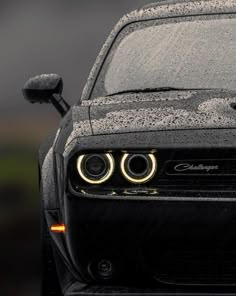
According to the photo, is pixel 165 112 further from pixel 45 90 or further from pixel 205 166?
pixel 45 90

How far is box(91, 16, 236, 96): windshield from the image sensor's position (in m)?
7.55

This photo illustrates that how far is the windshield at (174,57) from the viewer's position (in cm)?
755

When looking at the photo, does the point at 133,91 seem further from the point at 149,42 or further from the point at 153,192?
the point at 153,192

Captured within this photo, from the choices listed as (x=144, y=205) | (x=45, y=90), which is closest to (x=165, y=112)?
(x=144, y=205)

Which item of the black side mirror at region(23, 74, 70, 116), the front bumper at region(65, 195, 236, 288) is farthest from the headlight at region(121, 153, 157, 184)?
the black side mirror at region(23, 74, 70, 116)

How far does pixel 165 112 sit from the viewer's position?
6.40 metres

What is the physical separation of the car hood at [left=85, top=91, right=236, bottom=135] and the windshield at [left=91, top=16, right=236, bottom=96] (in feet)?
1.41

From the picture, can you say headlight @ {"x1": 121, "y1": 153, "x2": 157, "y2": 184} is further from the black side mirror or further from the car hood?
the black side mirror

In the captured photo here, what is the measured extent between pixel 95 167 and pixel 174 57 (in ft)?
6.48

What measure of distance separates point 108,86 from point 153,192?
6.05 feet

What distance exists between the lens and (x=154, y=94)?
23.7 feet

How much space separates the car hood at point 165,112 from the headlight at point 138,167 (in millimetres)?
173

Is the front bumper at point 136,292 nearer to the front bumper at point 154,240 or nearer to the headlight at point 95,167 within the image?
the front bumper at point 154,240

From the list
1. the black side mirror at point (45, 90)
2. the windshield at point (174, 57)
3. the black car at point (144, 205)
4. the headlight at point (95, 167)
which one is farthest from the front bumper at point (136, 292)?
the black side mirror at point (45, 90)
